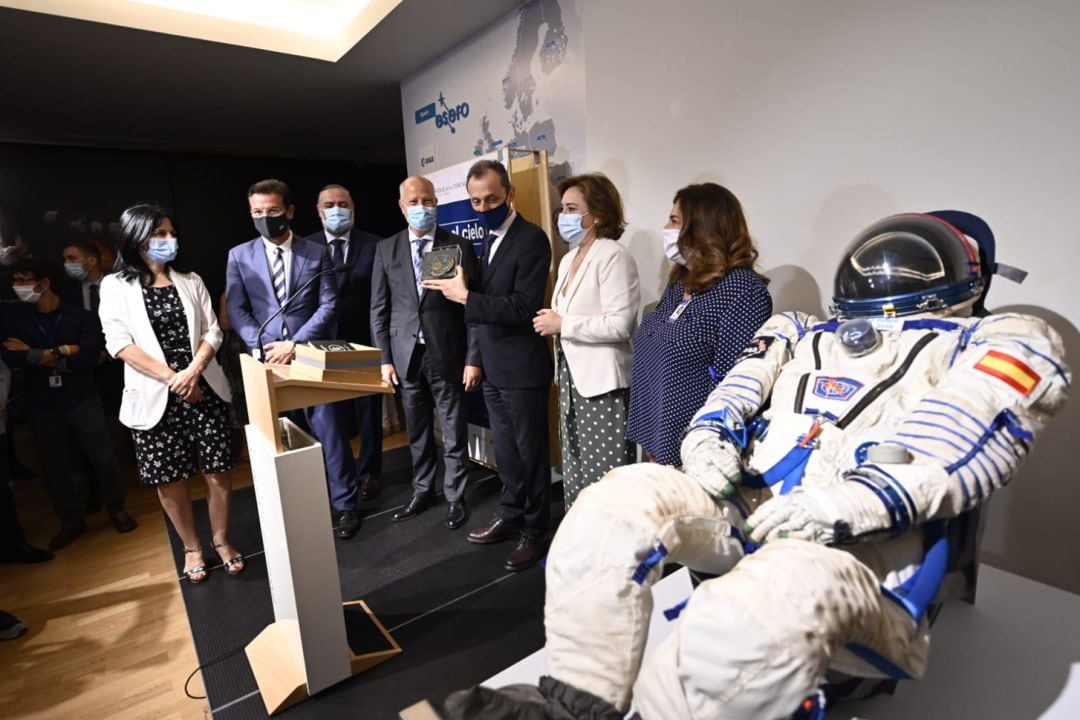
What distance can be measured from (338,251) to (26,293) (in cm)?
164

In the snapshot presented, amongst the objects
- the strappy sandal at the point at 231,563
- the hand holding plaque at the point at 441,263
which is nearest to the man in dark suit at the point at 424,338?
the hand holding plaque at the point at 441,263

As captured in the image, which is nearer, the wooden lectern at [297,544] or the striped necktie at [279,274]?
the wooden lectern at [297,544]

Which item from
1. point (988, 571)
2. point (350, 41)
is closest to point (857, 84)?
point (988, 571)

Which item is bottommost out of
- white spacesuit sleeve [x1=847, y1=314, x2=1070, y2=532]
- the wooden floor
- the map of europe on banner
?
the wooden floor

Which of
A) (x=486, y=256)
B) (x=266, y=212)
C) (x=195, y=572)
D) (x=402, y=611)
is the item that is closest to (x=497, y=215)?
(x=486, y=256)

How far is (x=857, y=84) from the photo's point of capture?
1991 millimetres

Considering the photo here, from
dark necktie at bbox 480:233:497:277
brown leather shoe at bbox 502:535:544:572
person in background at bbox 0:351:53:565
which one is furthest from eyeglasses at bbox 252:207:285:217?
brown leather shoe at bbox 502:535:544:572

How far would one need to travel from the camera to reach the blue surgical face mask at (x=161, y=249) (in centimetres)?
230

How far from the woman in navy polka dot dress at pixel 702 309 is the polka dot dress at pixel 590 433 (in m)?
0.39

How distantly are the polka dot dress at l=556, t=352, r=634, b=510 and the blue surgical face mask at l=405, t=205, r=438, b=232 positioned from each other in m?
0.93

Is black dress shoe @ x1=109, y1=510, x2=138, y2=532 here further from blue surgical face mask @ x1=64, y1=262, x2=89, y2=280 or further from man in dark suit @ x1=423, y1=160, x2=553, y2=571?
man in dark suit @ x1=423, y1=160, x2=553, y2=571

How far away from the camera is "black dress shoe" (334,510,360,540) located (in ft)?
9.62

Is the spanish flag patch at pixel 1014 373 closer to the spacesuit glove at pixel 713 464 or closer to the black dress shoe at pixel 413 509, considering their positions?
the spacesuit glove at pixel 713 464

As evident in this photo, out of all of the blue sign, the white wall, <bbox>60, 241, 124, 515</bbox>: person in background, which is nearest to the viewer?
the white wall
